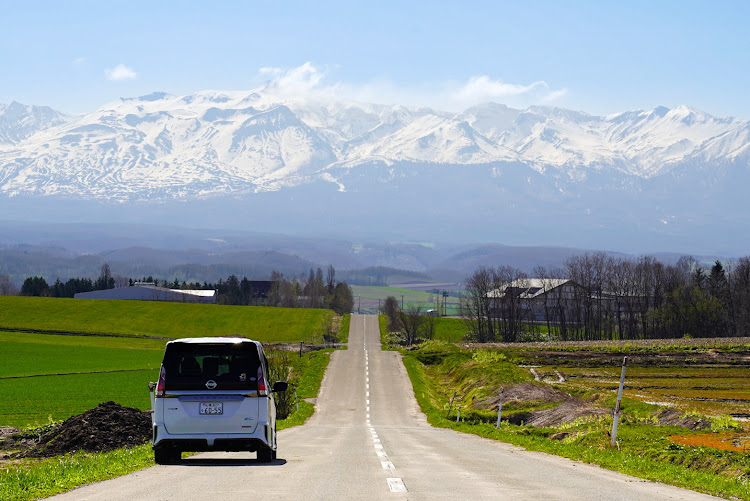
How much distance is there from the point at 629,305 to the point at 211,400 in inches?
5087

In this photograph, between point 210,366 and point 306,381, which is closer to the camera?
point 210,366

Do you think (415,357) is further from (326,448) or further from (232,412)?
→ (232,412)

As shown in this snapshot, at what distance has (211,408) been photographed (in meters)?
17.6

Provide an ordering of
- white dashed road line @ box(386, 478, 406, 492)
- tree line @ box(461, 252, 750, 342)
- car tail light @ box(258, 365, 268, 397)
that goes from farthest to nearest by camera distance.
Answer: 1. tree line @ box(461, 252, 750, 342)
2. car tail light @ box(258, 365, 268, 397)
3. white dashed road line @ box(386, 478, 406, 492)

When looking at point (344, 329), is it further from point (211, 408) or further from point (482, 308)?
point (211, 408)

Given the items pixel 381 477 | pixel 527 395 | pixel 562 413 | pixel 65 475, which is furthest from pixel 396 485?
pixel 527 395

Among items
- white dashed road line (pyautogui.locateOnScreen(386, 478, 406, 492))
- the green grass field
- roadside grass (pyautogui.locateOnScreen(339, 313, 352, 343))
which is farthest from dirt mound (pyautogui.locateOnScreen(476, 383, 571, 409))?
roadside grass (pyautogui.locateOnScreen(339, 313, 352, 343))

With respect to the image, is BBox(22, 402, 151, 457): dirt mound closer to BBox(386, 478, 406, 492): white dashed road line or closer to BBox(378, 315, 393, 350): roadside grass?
BBox(386, 478, 406, 492): white dashed road line

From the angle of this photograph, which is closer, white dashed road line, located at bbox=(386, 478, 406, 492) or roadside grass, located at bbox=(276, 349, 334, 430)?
white dashed road line, located at bbox=(386, 478, 406, 492)

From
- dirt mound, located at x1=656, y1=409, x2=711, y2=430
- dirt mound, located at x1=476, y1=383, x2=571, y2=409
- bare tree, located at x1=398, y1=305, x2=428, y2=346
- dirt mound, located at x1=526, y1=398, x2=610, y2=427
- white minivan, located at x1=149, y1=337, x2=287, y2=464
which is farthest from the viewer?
bare tree, located at x1=398, y1=305, x2=428, y2=346

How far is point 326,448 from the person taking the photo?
936 inches

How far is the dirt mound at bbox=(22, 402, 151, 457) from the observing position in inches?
978

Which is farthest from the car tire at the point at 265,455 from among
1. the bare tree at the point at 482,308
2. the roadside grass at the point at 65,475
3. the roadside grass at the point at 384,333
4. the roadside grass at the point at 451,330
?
the bare tree at the point at 482,308

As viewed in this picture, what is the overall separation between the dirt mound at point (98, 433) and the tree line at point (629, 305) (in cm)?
11260
